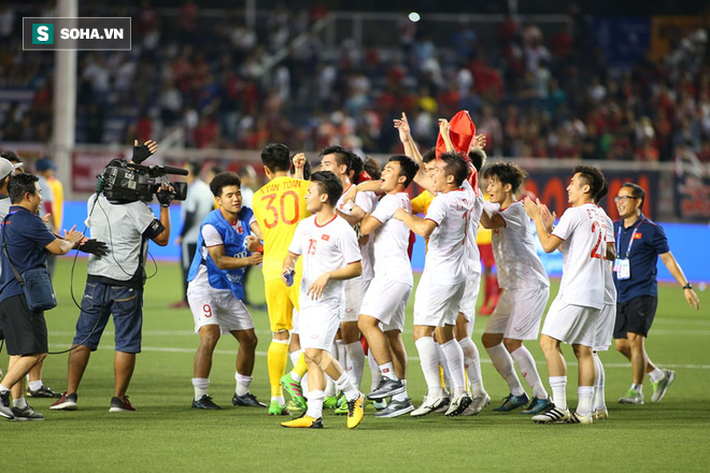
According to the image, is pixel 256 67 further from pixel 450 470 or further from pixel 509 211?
pixel 450 470

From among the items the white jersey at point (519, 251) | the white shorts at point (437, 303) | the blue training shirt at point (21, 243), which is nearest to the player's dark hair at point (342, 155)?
the white shorts at point (437, 303)

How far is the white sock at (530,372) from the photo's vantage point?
950 centimetres

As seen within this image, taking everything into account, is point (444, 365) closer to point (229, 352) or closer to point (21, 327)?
point (21, 327)

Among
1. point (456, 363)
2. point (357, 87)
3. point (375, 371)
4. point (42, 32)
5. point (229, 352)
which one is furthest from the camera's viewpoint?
point (357, 87)

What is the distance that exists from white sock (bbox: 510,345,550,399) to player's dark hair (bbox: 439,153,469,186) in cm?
173

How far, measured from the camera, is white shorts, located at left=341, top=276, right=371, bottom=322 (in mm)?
9633

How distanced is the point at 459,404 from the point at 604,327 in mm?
1436

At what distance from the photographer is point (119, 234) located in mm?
9328

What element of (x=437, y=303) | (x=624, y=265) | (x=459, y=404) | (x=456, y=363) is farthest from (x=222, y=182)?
(x=624, y=265)

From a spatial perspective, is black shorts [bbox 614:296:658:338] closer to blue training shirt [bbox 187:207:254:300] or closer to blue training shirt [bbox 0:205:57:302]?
blue training shirt [bbox 187:207:254:300]

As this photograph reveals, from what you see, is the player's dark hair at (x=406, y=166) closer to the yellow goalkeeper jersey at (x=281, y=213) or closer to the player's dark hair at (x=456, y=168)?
the player's dark hair at (x=456, y=168)

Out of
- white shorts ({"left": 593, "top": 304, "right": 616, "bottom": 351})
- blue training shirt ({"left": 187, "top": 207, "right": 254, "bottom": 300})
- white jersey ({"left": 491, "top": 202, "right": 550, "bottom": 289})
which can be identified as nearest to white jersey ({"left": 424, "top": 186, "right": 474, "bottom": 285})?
white jersey ({"left": 491, "top": 202, "right": 550, "bottom": 289})

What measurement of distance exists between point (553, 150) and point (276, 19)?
10418 millimetres

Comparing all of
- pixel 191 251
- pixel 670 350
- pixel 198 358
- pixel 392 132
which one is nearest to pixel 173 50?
pixel 392 132
